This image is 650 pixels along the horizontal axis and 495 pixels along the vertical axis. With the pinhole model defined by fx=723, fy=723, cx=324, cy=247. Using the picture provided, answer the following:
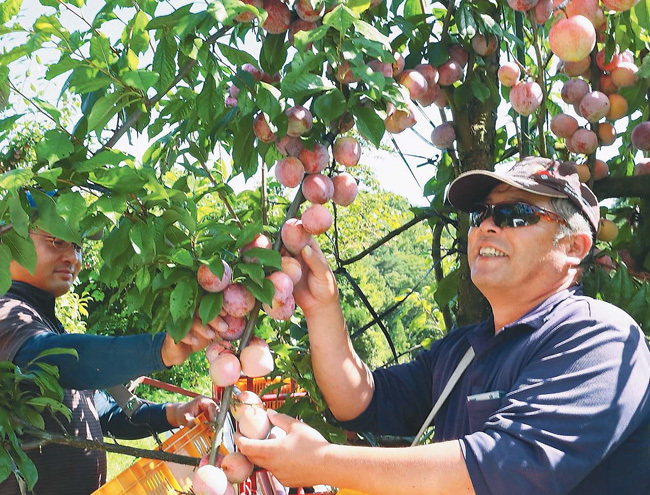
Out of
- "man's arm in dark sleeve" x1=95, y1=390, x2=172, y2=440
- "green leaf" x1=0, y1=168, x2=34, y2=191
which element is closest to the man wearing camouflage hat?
"green leaf" x1=0, y1=168, x2=34, y2=191

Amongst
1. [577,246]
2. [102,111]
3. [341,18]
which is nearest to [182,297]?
[102,111]

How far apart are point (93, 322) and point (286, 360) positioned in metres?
10.8

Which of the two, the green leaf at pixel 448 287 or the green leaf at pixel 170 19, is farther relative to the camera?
the green leaf at pixel 448 287

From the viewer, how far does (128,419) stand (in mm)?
2988

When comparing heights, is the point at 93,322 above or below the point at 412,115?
below

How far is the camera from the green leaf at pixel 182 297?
1.63 meters

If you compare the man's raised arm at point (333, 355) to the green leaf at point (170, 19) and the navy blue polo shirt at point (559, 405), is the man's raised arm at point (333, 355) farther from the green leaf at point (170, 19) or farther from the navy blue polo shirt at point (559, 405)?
the green leaf at point (170, 19)

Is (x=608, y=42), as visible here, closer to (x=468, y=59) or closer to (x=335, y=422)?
(x=468, y=59)

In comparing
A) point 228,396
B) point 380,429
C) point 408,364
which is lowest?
point 380,429

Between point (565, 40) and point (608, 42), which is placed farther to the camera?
point (608, 42)

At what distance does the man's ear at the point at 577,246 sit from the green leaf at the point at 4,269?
1.38m

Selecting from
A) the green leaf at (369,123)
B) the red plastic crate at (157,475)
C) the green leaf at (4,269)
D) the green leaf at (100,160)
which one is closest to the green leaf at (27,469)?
the red plastic crate at (157,475)

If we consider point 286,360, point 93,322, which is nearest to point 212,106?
point 286,360

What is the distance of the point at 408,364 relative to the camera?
2258 mm
